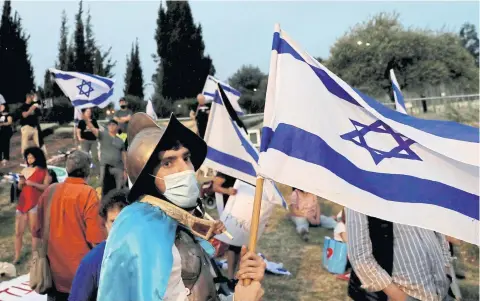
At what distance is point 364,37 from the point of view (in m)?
36.1

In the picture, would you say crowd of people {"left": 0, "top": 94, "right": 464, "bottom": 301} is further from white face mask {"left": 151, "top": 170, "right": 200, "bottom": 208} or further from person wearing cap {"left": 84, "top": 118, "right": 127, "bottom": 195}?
person wearing cap {"left": 84, "top": 118, "right": 127, "bottom": 195}

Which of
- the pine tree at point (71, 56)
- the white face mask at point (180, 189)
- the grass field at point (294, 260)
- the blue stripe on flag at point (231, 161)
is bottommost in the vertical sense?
the grass field at point (294, 260)

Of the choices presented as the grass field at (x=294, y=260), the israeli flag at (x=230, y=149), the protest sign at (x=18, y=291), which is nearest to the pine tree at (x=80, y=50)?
the grass field at (x=294, y=260)

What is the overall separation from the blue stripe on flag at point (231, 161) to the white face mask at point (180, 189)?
2.78m

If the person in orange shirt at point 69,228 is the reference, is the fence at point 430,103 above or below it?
above

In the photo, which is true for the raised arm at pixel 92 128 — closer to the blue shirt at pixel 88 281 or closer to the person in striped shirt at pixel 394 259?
the blue shirt at pixel 88 281

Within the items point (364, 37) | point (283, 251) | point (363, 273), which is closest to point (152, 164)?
point (363, 273)

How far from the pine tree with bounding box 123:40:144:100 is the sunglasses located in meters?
33.0

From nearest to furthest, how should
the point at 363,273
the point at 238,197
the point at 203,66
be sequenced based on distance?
the point at 363,273, the point at 238,197, the point at 203,66

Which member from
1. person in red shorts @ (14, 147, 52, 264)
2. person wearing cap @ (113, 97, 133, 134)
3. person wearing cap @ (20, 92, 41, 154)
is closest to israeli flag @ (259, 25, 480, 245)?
person in red shorts @ (14, 147, 52, 264)

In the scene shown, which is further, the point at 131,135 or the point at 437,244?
the point at 437,244

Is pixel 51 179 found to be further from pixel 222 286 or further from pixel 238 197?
pixel 222 286

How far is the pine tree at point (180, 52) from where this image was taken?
32.0m

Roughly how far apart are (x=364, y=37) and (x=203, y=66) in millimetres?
11350
